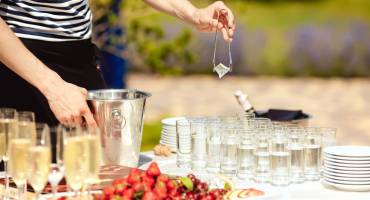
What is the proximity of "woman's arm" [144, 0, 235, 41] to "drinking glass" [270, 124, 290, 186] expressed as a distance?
56 cm

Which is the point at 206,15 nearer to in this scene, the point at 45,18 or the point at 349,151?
the point at 45,18

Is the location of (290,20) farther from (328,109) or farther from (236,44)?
(328,109)

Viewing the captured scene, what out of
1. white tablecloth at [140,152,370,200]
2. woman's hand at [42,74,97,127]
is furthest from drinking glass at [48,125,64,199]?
white tablecloth at [140,152,370,200]

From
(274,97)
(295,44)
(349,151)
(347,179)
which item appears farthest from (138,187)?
(295,44)

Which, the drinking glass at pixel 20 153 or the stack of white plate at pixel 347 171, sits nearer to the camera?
the drinking glass at pixel 20 153

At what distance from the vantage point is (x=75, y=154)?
2.44m

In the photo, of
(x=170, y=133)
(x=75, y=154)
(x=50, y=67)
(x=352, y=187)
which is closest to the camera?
(x=75, y=154)

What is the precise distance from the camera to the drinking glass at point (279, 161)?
9.58 feet

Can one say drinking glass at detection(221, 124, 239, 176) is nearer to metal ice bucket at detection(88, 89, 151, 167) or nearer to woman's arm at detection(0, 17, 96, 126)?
metal ice bucket at detection(88, 89, 151, 167)

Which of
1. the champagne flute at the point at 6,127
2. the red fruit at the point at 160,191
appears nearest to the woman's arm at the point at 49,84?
the champagne flute at the point at 6,127

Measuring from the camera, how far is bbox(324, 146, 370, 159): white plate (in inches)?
114

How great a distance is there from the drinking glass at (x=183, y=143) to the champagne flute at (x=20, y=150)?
0.74 meters

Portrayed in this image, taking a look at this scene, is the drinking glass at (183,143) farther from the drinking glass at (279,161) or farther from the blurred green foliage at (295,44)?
the blurred green foliage at (295,44)

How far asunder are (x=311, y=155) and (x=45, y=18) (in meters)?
1.00
